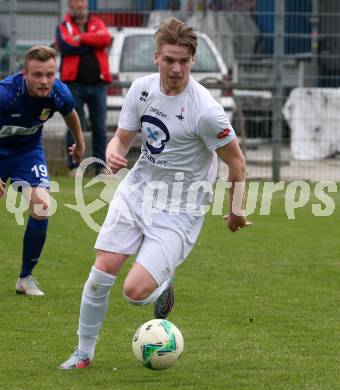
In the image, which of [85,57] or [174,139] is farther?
[85,57]

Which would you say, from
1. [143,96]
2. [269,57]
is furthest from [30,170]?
[269,57]

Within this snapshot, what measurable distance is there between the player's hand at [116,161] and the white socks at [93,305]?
1.81 ft

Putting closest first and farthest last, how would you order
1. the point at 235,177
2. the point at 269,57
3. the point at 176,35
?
the point at 176,35
the point at 235,177
the point at 269,57

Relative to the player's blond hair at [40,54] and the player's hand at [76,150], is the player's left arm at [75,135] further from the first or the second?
the player's blond hair at [40,54]

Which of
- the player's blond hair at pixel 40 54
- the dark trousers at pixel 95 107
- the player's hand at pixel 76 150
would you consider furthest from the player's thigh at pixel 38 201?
the dark trousers at pixel 95 107

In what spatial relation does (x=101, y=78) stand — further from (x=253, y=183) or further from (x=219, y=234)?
(x=219, y=234)

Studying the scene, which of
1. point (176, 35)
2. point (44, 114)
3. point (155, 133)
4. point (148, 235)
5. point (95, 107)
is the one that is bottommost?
point (95, 107)

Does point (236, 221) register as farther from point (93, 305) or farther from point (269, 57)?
point (269, 57)

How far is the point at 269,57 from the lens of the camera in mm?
15555

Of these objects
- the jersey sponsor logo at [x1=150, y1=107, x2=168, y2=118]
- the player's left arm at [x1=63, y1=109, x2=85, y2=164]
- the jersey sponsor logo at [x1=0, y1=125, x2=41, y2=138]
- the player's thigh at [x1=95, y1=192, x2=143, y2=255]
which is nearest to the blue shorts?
the jersey sponsor logo at [x1=0, y1=125, x2=41, y2=138]

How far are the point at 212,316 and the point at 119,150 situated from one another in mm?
1743

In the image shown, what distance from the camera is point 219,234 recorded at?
11352 mm

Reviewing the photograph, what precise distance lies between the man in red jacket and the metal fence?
A: 3.88 feet

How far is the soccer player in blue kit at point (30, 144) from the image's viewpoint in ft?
27.1
